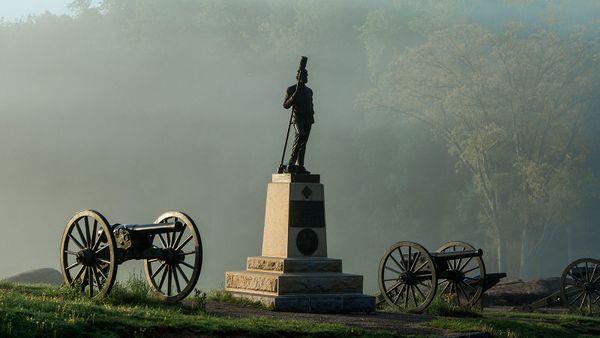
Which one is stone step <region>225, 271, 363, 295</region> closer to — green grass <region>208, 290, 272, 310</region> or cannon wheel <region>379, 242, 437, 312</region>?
green grass <region>208, 290, 272, 310</region>

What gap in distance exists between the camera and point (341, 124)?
179 ft

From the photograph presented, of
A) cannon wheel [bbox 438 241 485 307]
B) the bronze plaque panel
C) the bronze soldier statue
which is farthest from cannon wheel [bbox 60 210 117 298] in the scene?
cannon wheel [bbox 438 241 485 307]

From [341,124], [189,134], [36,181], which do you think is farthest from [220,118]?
[36,181]

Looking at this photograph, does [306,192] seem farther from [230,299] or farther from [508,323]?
[508,323]

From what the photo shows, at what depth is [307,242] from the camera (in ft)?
51.9

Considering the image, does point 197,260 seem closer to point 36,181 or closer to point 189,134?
point 189,134

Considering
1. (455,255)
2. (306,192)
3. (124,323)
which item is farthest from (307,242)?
(124,323)

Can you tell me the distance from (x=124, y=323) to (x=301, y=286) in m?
5.03

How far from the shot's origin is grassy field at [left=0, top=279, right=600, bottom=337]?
9.88m

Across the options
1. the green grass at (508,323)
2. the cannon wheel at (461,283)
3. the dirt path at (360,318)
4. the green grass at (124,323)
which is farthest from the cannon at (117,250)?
the cannon wheel at (461,283)

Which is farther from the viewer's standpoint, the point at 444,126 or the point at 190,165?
the point at 190,165

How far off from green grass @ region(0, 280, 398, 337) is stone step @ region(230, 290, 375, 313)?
6.77 feet

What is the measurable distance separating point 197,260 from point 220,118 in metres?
48.4

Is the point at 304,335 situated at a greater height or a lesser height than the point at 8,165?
lesser
